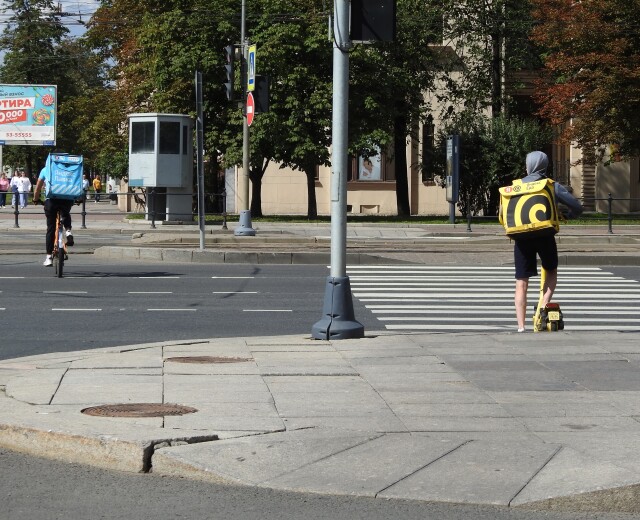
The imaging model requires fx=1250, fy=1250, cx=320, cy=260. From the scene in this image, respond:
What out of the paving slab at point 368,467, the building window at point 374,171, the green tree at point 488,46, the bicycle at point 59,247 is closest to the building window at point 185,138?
the green tree at point 488,46

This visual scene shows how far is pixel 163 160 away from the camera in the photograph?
3722 centimetres

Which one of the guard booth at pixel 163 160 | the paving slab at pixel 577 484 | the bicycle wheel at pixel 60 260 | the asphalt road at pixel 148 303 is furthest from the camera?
the guard booth at pixel 163 160

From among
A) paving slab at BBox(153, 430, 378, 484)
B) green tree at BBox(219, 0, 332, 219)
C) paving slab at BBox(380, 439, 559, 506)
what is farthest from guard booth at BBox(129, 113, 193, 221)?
paving slab at BBox(380, 439, 559, 506)

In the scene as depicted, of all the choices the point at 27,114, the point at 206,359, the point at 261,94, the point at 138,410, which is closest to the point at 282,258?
the point at 261,94

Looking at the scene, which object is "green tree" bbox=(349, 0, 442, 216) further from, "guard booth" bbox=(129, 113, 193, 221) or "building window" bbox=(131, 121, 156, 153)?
"building window" bbox=(131, 121, 156, 153)

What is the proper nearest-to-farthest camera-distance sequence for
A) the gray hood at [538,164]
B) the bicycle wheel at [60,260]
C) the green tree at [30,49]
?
the gray hood at [538,164], the bicycle wheel at [60,260], the green tree at [30,49]

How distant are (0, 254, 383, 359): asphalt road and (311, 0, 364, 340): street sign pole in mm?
1539

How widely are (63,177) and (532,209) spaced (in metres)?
8.99

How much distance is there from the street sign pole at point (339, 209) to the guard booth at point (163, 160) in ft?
83.3

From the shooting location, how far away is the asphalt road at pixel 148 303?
41.2 ft

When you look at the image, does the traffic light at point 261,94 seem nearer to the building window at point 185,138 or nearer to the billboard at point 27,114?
the building window at point 185,138

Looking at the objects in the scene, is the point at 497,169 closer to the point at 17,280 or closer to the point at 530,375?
the point at 17,280

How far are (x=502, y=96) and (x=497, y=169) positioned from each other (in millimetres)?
4974

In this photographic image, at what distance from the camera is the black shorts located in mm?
11703
